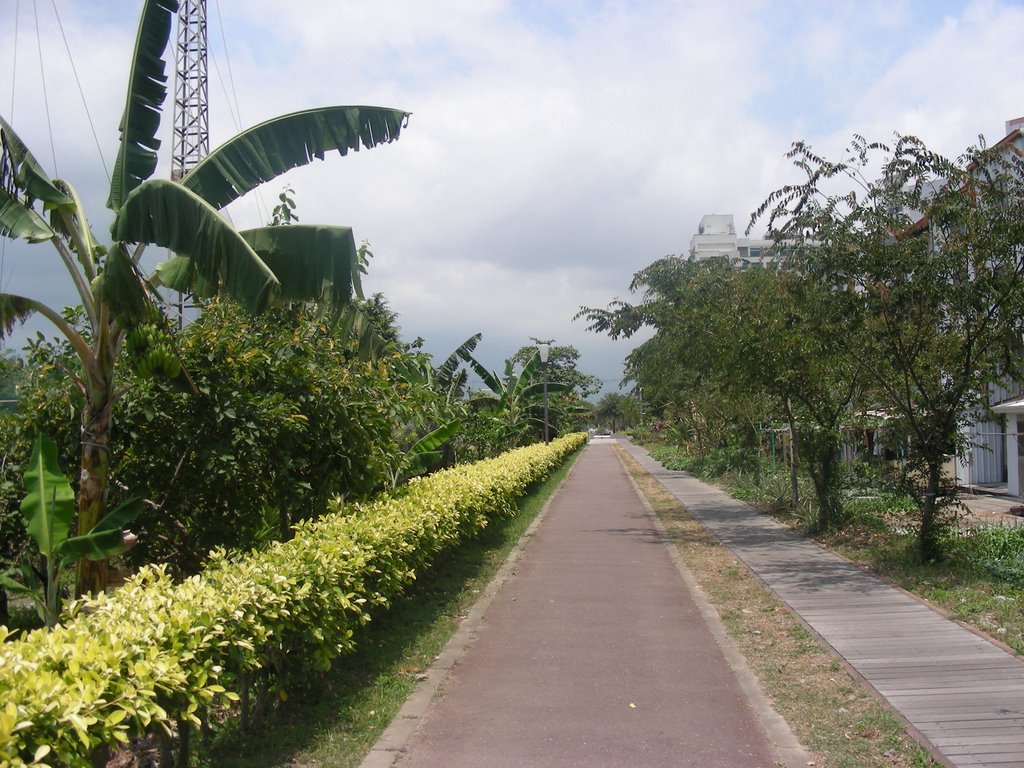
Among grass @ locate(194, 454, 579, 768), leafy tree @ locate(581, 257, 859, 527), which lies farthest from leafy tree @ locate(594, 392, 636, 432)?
grass @ locate(194, 454, 579, 768)

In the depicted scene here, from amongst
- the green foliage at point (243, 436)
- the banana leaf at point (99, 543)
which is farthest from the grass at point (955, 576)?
the banana leaf at point (99, 543)

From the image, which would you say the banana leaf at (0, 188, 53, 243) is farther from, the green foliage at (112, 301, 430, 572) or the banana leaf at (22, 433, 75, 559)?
the banana leaf at (22, 433, 75, 559)

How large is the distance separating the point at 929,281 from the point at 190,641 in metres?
9.49

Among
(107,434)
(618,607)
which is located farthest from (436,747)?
(618,607)

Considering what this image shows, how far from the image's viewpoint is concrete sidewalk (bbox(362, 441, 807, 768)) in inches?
212

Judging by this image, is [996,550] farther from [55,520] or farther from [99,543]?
[55,520]

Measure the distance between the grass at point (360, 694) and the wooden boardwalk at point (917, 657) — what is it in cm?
343

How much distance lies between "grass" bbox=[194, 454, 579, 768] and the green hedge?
271mm

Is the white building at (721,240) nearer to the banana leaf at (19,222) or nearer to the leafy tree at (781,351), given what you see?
the leafy tree at (781,351)

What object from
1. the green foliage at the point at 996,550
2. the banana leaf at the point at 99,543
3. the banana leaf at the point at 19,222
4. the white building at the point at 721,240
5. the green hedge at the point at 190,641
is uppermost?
the white building at the point at 721,240

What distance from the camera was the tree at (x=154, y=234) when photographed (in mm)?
6410

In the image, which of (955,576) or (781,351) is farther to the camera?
(781,351)

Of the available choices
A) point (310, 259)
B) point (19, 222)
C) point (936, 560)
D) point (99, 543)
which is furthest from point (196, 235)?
point (936, 560)

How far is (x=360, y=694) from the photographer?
6457 mm
